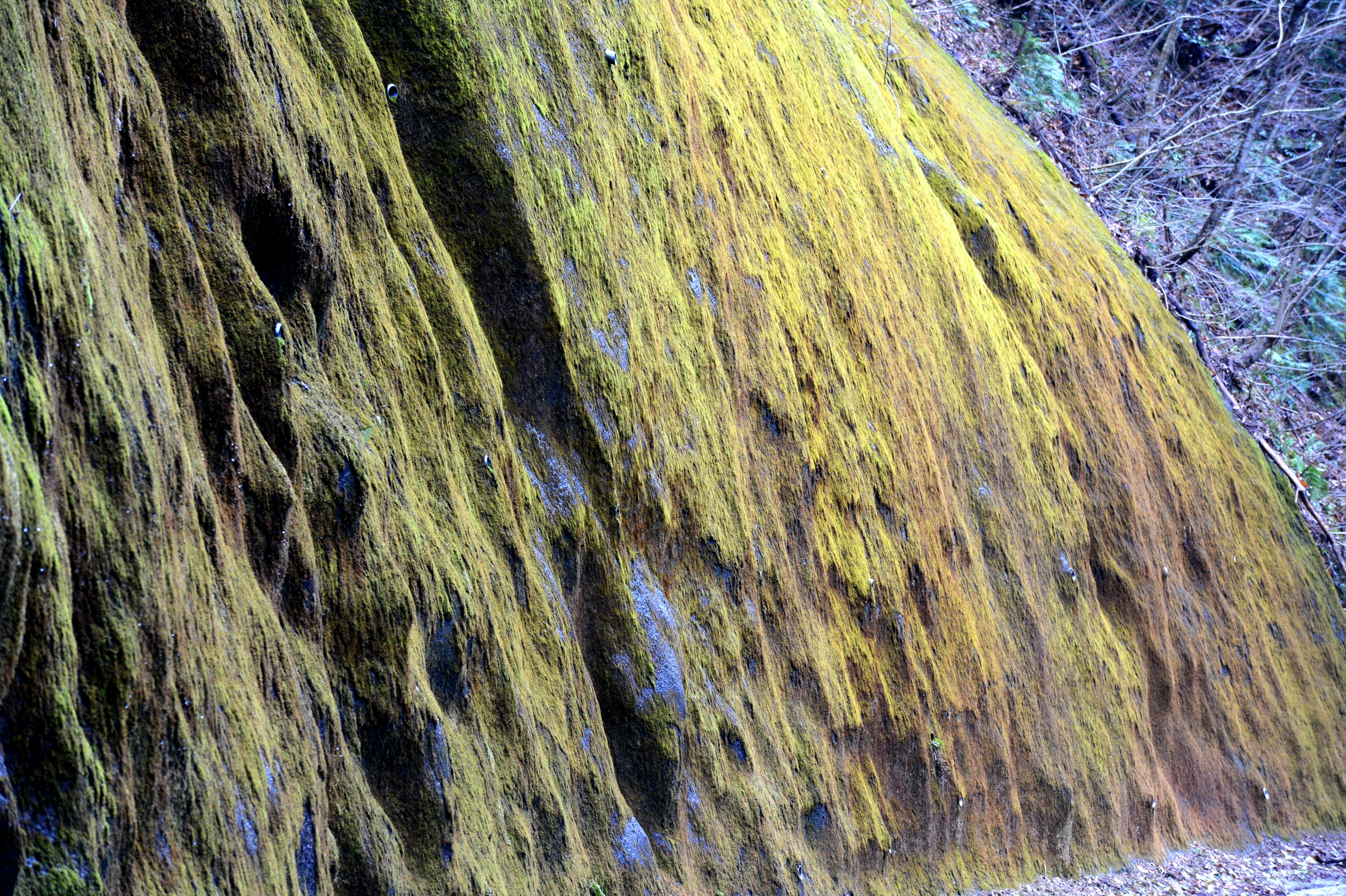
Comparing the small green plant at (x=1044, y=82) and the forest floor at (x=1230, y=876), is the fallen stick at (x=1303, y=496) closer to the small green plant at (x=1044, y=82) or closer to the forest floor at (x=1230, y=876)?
the forest floor at (x=1230, y=876)

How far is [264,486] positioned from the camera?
366 cm

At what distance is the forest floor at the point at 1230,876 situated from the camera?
9133 millimetres

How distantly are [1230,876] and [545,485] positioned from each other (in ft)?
29.2

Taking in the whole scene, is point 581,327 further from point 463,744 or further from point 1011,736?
point 1011,736

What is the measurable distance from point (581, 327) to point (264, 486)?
8.58 feet

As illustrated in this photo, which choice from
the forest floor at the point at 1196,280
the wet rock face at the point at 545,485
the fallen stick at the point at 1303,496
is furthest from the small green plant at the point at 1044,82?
the wet rock face at the point at 545,485

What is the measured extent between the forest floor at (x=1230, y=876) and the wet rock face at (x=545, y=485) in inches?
9.6

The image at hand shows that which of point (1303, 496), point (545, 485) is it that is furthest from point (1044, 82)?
point (545, 485)

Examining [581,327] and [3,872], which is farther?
[581,327]

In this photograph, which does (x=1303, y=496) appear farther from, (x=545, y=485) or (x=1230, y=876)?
(x=545, y=485)

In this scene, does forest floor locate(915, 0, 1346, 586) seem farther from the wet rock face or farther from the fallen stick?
the wet rock face

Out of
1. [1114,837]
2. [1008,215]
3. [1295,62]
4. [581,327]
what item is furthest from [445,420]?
→ [1295,62]

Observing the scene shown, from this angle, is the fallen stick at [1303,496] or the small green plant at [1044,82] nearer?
the fallen stick at [1303,496]

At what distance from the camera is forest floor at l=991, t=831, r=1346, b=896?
9133mm
